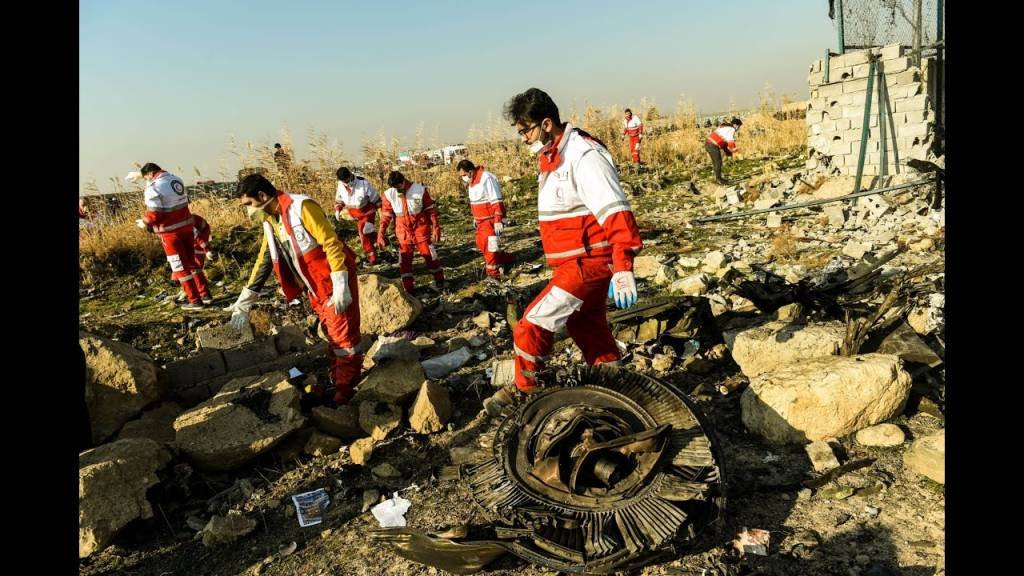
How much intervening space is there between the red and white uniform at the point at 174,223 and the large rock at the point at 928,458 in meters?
8.26

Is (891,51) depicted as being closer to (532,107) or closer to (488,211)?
(488,211)

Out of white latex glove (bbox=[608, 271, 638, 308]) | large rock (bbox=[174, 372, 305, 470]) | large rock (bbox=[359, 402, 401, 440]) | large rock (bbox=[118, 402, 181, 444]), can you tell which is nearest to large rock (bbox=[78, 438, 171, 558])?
large rock (bbox=[174, 372, 305, 470])

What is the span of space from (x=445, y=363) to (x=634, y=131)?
43.9ft

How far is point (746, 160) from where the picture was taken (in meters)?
16.4

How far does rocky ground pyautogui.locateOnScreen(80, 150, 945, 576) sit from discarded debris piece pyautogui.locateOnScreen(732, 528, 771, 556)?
0.04 metres

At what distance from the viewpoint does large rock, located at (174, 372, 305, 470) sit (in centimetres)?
367

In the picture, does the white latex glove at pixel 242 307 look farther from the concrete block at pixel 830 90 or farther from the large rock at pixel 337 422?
the concrete block at pixel 830 90

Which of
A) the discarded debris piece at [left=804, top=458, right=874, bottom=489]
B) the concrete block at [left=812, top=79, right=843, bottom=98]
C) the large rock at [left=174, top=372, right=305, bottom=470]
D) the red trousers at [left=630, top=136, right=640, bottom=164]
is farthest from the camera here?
the red trousers at [left=630, top=136, right=640, bottom=164]

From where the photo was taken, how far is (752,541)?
2508 millimetres

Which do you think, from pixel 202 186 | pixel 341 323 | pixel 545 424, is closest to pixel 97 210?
pixel 202 186

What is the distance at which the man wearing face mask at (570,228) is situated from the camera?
9.99 feet

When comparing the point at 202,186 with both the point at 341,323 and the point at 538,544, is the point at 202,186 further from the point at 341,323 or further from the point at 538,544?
the point at 538,544

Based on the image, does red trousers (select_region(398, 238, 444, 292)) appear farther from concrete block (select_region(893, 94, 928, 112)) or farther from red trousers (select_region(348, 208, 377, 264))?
concrete block (select_region(893, 94, 928, 112))

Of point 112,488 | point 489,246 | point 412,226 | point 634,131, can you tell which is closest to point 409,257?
point 412,226
